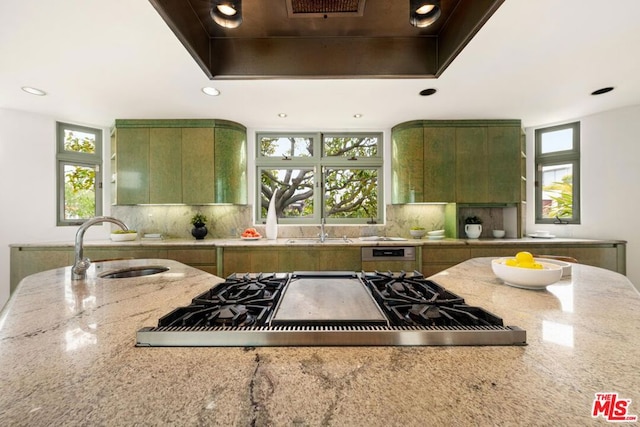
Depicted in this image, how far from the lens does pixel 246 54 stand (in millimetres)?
1078

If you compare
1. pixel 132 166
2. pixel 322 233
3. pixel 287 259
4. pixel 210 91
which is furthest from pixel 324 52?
pixel 132 166

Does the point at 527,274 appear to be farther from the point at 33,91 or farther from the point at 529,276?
the point at 33,91

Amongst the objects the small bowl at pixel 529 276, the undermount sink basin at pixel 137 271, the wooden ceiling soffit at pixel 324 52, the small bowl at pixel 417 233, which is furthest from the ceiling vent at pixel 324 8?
the small bowl at pixel 417 233

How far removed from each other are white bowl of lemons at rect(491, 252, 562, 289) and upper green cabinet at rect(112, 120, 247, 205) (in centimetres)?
305

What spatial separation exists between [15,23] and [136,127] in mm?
1650

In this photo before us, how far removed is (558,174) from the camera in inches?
138

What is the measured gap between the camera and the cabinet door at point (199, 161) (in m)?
3.23

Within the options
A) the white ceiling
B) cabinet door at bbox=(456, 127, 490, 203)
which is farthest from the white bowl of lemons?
cabinet door at bbox=(456, 127, 490, 203)

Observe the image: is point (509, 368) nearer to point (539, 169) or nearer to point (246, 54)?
point (246, 54)

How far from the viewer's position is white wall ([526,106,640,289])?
9.77 ft

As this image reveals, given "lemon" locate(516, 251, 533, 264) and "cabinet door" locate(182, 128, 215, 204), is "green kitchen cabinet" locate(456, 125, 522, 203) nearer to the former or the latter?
"lemon" locate(516, 251, 533, 264)

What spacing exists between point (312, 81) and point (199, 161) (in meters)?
1.85

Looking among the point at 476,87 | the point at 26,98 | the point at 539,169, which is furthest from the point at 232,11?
the point at 539,169

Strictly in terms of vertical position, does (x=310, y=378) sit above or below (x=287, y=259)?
above
